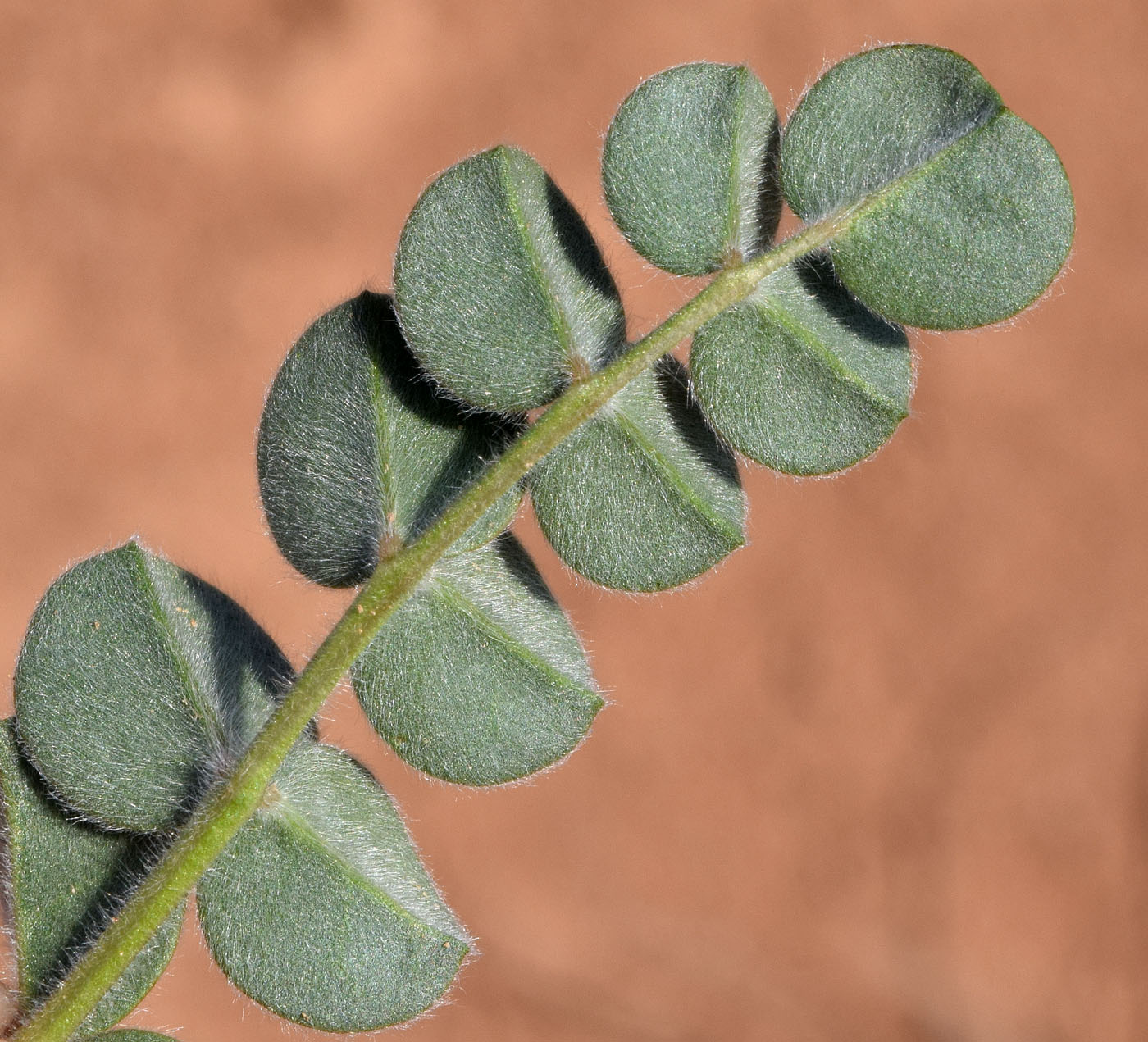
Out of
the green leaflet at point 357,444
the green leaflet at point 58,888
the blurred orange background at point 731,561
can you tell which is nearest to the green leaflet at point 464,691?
the green leaflet at point 357,444

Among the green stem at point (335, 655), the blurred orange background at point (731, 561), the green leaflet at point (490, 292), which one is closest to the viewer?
the green stem at point (335, 655)

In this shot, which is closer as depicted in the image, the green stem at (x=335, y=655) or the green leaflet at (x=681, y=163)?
the green stem at (x=335, y=655)

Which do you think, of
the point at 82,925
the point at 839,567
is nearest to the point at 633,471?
the point at 82,925

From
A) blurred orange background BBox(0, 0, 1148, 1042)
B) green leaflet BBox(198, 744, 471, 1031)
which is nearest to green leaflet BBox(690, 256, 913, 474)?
green leaflet BBox(198, 744, 471, 1031)

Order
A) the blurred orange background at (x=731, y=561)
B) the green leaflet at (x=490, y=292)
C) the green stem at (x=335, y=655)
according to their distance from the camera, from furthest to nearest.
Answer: the blurred orange background at (x=731, y=561) < the green leaflet at (x=490, y=292) < the green stem at (x=335, y=655)

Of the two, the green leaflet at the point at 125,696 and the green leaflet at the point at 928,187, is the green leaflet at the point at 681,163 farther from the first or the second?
the green leaflet at the point at 125,696

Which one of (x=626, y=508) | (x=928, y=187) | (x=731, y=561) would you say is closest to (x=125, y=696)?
(x=626, y=508)
